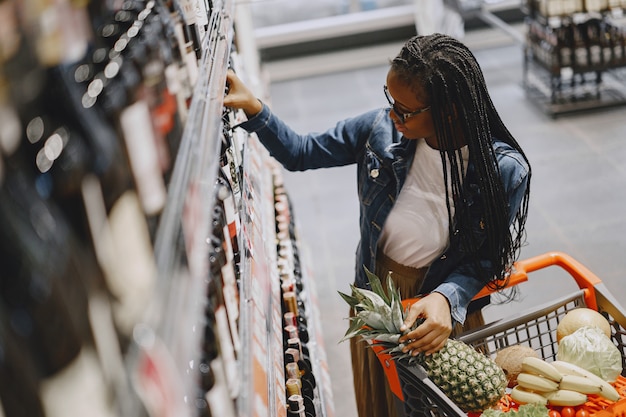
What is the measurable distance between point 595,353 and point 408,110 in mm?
854

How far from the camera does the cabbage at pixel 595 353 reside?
1.98m

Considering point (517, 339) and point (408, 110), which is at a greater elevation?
point (408, 110)

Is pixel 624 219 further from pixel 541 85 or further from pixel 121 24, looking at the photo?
pixel 121 24

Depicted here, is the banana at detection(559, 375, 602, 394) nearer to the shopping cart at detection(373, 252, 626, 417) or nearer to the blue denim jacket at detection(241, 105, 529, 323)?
the shopping cart at detection(373, 252, 626, 417)

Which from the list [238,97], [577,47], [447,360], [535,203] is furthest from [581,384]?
[577,47]

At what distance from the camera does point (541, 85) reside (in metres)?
7.71

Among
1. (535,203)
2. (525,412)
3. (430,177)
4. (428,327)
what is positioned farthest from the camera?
(535,203)

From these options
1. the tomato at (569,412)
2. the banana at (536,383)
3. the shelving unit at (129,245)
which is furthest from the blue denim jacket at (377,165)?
the shelving unit at (129,245)

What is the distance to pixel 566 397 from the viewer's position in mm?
1938

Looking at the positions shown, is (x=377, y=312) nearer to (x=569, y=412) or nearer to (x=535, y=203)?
(x=569, y=412)

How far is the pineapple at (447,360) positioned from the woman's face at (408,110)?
433 millimetres

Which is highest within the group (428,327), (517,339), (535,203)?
(428,327)

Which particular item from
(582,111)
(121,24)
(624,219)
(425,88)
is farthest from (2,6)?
(582,111)

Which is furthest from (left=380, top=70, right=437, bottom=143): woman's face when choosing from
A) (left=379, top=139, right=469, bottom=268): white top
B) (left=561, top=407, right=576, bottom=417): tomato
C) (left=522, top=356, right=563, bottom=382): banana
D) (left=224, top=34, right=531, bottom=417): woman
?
(left=561, top=407, right=576, bottom=417): tomato
